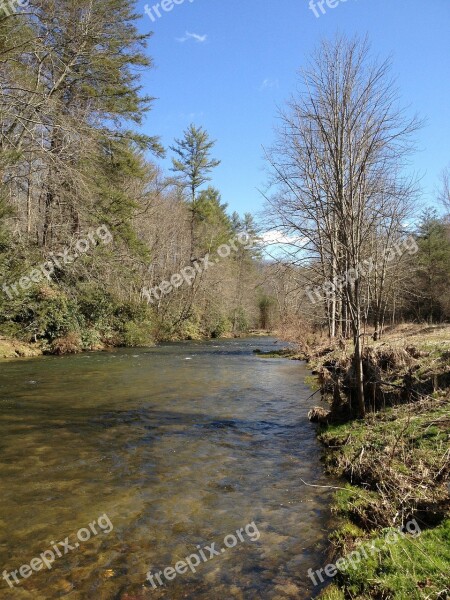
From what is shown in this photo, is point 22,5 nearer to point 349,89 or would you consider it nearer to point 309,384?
point 349,89

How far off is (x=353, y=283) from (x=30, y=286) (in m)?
16.9

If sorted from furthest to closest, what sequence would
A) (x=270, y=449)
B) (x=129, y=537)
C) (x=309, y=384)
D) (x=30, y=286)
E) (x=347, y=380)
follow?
(x=30, y=286), (x=309, y=384), (x=347, y=380), (x=270, y=449), (x=129, y=537)

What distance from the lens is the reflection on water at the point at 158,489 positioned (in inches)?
150

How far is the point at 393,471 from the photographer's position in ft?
16.6

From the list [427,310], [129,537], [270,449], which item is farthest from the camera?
[427,310]

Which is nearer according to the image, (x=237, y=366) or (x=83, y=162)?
(x=237, y=366)

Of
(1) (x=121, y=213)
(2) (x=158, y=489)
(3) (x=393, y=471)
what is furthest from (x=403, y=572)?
(1) (x=121, y=213)

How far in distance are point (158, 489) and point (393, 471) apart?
9.63 feet

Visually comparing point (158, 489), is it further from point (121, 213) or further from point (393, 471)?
point (121, 213)

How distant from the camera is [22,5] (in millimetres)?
13648

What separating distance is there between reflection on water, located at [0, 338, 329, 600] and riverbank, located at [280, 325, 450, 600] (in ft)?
1.23

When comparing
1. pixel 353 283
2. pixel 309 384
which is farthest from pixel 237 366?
pixel 353 283

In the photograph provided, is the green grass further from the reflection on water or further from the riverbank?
the reflection on water

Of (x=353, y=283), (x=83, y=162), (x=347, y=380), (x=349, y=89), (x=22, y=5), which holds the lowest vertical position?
(x=347, y=380)
